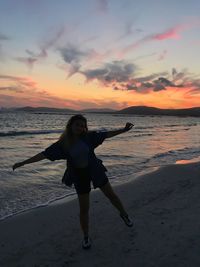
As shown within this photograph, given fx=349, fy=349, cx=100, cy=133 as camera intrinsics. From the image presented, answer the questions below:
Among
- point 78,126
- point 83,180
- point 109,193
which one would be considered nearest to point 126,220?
point 109,193

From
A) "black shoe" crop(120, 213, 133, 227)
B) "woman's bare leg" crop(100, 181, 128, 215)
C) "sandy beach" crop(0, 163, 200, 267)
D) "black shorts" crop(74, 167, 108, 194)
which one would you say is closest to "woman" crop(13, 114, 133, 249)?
"black shorts" crop(74, 167, 108, 194)

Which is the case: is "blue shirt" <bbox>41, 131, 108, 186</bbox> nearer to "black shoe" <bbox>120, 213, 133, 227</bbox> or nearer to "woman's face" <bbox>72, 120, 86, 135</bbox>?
"woman's face" <bbox>72, 120, 86, 135</bbox>

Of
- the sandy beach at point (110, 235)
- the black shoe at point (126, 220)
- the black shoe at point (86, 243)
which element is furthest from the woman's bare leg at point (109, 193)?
the black shoe at point (86, 243)

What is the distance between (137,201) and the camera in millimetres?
7570

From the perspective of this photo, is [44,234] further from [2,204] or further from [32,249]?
[2,204]

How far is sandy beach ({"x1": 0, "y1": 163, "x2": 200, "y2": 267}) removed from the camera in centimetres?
455

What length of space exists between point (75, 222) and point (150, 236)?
1572 mm

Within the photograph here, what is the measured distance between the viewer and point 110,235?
5.37 meters

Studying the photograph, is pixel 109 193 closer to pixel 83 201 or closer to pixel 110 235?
pixel 83 201

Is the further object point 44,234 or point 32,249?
point 44,234

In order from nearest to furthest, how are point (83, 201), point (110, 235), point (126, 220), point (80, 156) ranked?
point (80, 156)
point (83, 201)
point (110, 235)
point (126, 220)

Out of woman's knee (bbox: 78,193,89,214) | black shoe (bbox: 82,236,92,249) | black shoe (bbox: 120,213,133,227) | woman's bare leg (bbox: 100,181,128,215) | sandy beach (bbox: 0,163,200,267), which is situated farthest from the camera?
black shoe (bbox: 120,213,133,227)

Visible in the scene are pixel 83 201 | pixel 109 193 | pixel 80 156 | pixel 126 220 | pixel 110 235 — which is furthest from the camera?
pixel 126 220

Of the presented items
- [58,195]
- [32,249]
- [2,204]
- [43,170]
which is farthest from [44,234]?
[43,170]
